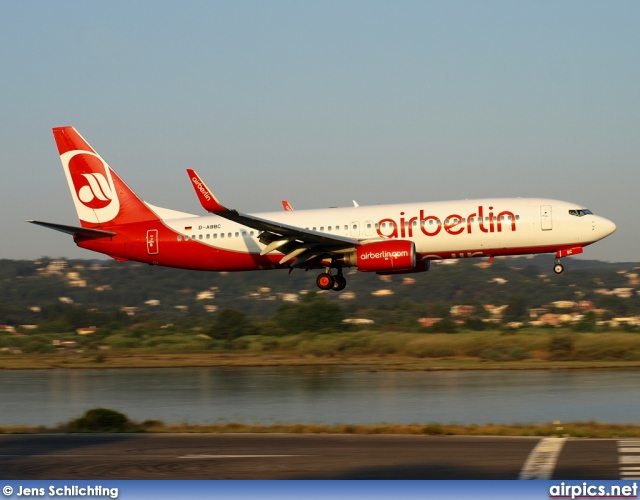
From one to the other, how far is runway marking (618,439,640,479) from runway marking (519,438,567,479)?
1.59 m

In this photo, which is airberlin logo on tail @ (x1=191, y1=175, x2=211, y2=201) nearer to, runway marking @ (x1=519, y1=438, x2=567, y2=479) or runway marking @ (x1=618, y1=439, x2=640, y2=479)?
runway marking @ (x1=519, y1=438, x2=567, y2=479)

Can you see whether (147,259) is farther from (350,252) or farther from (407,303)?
(407,303)

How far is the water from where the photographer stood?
43219mm

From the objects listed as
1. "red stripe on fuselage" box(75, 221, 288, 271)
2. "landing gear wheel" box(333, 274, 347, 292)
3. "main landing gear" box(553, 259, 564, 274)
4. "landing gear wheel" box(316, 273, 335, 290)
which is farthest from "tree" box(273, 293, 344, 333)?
"main landing gear" box(553, 259, 564, 274)

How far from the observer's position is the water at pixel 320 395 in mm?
43219

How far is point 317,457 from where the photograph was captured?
24844 mm

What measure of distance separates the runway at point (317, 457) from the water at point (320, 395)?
11.8 meters

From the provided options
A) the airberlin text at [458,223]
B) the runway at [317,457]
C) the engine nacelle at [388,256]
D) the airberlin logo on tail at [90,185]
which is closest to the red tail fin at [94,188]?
the airberlin logo on tail at [90,185]

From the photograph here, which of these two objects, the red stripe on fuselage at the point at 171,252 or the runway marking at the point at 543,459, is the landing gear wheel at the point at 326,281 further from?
the runway marking at the point at 543,459

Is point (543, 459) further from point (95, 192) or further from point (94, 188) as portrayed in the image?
point (94, 188)

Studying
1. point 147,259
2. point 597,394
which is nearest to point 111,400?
point 147,259

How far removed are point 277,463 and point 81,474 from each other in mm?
4836

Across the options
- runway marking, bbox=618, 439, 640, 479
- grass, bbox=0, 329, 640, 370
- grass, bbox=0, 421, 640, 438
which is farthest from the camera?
grass, bbox=0, 329, 640, 370

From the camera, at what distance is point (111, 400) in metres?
53.7
